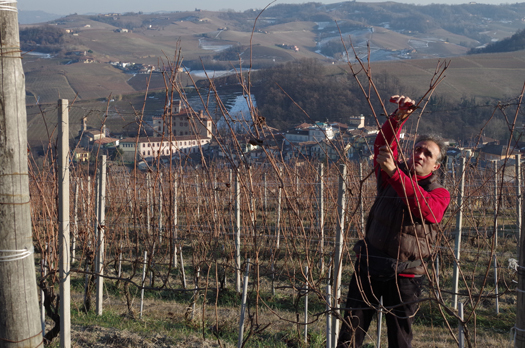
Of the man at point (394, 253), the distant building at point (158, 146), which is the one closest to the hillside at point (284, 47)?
the distant building at point (158, 146)

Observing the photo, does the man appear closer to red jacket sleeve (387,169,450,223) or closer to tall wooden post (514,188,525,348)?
red jacket sleeve (387,169,450,223)

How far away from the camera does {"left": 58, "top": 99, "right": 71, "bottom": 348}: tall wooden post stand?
→ 6.47 ft

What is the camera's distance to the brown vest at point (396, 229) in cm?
188

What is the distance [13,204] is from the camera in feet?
4.47

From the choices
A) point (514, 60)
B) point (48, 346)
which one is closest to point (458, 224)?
point (48, 346)

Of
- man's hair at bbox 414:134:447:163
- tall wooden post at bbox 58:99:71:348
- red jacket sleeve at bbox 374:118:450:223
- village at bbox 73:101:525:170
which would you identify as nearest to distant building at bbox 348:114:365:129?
village at bbox 73:101:525:170

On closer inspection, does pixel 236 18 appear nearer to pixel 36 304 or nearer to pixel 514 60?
pixel 514 60

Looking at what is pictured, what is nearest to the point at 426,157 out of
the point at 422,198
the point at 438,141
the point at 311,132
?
the point at 438,141

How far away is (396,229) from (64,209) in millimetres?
1474

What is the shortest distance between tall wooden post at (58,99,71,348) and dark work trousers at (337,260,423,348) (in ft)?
4.23

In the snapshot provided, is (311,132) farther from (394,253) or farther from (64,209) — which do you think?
(64,209)

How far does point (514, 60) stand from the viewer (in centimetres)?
5419

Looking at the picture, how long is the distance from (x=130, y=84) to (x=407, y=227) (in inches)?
2620

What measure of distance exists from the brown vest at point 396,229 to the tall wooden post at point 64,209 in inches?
54.8
